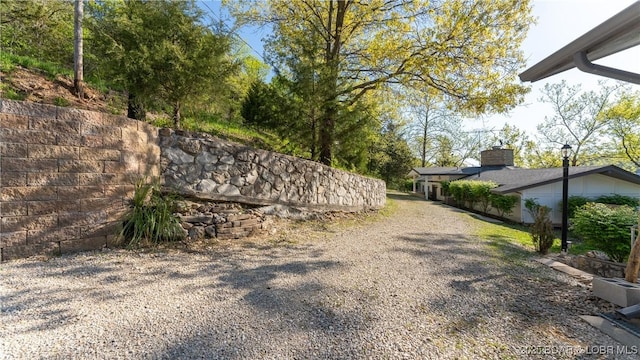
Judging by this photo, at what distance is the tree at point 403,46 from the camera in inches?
295

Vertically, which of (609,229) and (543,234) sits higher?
(609,229)

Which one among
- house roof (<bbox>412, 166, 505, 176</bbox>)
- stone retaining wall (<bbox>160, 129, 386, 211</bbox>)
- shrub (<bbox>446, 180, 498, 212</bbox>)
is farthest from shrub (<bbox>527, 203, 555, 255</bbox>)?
house roof (<bbox>412, 166, 505, 176</bbox>)

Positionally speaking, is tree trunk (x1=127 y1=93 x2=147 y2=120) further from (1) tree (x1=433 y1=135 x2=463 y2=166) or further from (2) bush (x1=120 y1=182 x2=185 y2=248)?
(1) tree (x1=433 y1=135 x2=463 y2=166)

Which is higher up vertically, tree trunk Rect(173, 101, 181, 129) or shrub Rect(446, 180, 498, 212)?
tree trunk Rect(173, 101, 181, 129)

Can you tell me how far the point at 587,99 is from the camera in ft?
83.3

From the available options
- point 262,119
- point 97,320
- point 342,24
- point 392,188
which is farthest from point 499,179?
point 97,320

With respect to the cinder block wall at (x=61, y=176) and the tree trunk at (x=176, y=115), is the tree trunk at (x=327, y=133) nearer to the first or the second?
the tree trunk at (x=176, y=115)

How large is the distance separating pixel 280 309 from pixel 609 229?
783 centimetres

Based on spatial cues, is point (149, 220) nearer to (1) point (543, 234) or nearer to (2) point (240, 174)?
(2) point (240, 174)

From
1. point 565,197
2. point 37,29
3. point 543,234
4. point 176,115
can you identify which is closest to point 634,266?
point 543,234

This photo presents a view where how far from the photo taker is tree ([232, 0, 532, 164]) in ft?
24.6

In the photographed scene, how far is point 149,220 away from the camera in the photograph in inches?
152

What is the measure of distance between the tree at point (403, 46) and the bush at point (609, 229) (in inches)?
147

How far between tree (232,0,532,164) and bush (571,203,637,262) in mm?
3724
